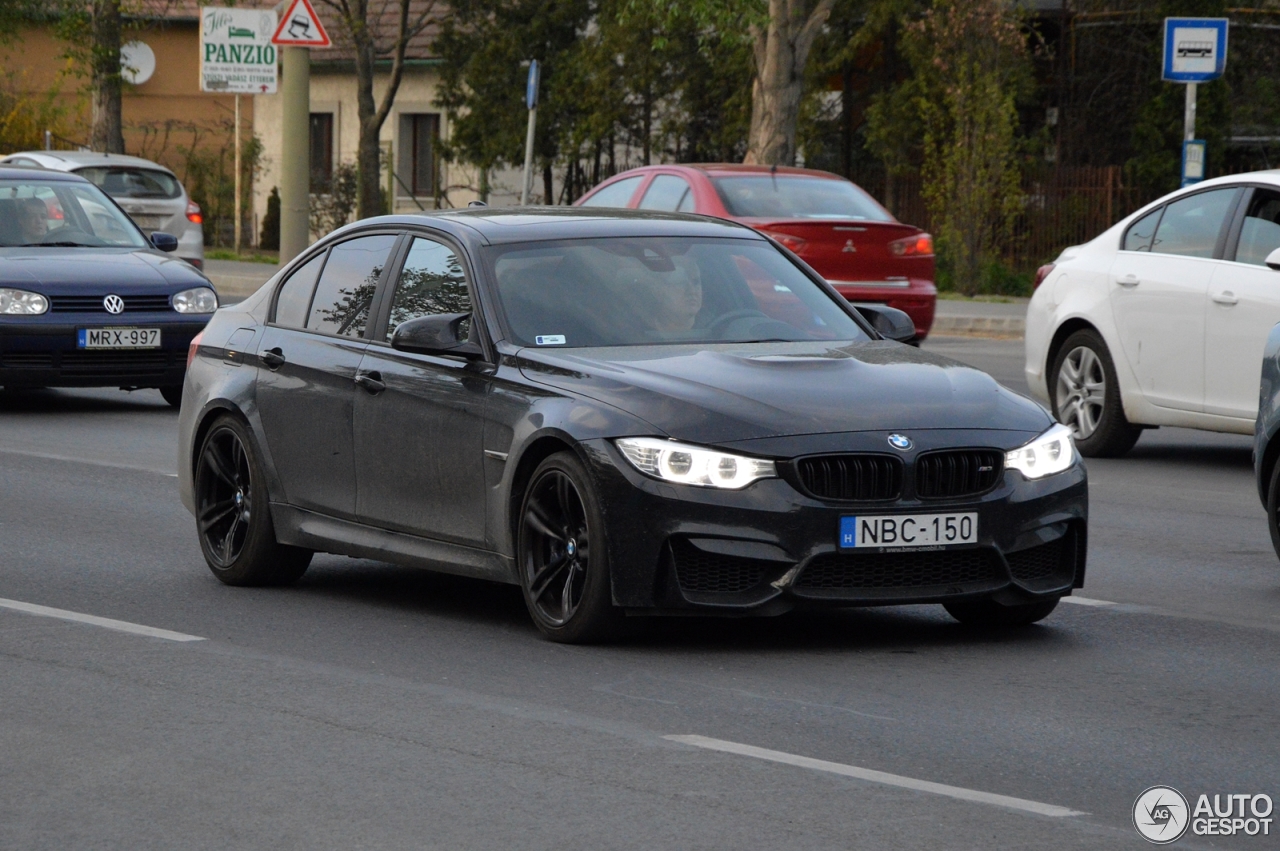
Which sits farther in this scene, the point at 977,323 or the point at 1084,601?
the point at 977,323

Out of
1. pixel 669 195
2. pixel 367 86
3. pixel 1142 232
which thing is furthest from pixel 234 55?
pixel 1142 232

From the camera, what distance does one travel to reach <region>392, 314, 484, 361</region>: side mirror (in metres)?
7.91

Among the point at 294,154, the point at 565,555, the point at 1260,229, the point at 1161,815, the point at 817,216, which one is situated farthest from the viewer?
the point at 294,154

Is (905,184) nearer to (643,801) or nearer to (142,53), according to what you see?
(142,53)

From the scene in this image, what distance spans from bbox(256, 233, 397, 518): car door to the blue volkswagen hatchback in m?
6.78

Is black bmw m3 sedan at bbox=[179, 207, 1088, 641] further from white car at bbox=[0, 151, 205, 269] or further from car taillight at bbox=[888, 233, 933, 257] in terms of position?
white car at bbox=[0, 151, 205, 269]

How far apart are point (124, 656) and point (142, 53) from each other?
4651 cm

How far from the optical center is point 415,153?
46.1 meters

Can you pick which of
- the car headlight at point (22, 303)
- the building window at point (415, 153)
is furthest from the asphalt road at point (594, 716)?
the building window at point (415, 153)

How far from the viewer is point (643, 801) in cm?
549

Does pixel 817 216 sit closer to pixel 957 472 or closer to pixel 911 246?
pixel 911 246

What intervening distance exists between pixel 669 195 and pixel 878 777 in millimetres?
14192

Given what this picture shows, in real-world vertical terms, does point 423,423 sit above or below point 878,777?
above

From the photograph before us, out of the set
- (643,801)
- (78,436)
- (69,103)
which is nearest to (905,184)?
(78,436)
